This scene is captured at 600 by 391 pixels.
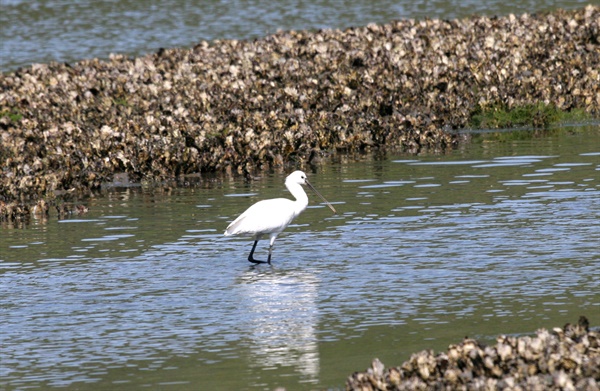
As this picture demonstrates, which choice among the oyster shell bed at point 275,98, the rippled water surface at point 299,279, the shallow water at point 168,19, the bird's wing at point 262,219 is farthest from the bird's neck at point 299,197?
the shallow water at point 168,19

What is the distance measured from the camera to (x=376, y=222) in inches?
654

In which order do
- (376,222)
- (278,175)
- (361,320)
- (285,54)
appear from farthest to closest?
(285,54) → (278,175) → (376,222) → (361,320)

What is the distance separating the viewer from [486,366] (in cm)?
895

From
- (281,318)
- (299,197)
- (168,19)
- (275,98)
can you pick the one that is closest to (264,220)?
(299,197)

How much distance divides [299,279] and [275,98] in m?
12.9

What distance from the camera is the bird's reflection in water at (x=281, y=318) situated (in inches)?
403

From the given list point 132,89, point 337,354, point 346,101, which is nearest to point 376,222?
point 337,354

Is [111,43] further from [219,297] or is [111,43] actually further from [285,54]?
[219,297]

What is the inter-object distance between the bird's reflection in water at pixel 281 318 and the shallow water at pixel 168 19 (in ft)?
91.8

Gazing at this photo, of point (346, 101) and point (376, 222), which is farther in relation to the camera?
point (346, 101)

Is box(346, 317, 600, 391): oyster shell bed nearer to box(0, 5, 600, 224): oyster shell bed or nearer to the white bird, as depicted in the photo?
the white bird

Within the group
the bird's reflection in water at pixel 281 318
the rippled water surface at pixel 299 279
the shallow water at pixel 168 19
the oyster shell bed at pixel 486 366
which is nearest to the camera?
the oyster shell bed at pixel 486 366

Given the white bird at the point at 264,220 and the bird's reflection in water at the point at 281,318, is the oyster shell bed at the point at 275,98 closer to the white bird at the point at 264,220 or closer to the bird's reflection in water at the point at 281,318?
the white bird at the point at 264,220

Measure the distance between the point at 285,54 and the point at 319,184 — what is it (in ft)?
35.5
